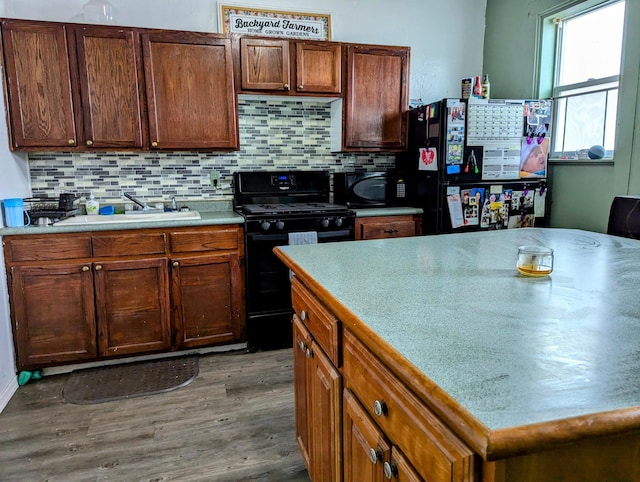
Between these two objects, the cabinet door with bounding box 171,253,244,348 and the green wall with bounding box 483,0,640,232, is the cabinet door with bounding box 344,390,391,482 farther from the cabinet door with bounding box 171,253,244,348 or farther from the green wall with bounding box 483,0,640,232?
the green wall with bounding box 483,0,640,232

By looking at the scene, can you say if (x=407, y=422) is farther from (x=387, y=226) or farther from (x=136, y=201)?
(x=136, y=201)

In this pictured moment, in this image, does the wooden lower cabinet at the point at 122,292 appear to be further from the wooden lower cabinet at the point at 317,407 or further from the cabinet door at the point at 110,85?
the wooden lower cabinet at the point at 317,407

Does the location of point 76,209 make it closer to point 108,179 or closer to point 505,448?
point 108,179

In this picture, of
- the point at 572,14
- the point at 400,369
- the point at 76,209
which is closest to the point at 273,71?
the point at 76,209

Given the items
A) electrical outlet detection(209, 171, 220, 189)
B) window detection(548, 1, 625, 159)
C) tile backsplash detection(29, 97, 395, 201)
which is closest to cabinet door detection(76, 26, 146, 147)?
tile backsplash detection(29, 97, 395, 201)

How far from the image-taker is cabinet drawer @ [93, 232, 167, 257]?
2716 mm

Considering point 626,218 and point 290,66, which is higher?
point 290,66

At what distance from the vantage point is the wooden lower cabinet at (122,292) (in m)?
2.65

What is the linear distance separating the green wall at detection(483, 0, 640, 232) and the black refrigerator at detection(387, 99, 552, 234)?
0.18 meters

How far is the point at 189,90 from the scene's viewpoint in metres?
3.01

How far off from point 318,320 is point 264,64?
2.33 meters

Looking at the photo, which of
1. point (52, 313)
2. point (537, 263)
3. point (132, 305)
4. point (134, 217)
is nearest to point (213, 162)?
point (134, 217)

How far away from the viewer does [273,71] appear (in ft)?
10.3

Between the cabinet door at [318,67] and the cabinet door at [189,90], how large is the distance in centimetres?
49
